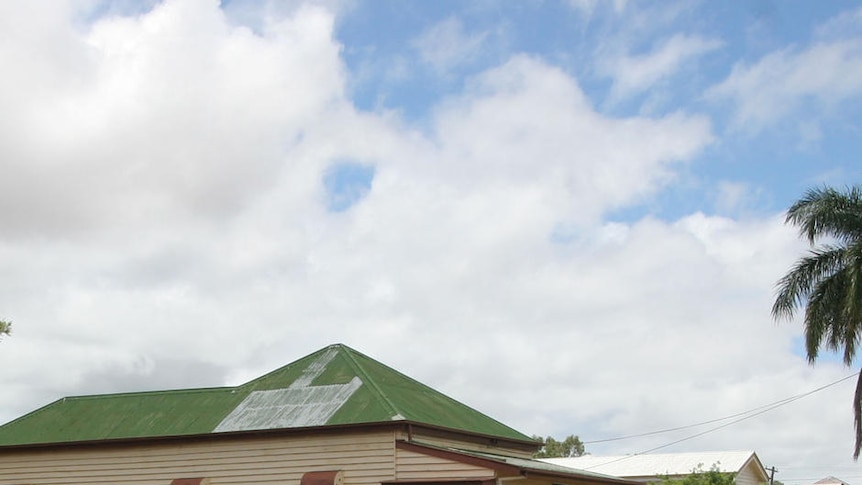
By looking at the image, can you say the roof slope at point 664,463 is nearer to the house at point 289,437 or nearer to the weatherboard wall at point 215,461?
the house at point 289,437

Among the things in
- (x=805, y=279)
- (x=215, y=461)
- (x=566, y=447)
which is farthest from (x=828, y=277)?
(x=566, y=447)

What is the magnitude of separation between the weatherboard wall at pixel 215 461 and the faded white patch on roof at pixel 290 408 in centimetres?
44

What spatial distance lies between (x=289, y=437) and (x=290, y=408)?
4.10 feet

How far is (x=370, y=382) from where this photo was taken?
90.8 feet

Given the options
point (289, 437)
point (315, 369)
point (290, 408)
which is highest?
point (315, 369)

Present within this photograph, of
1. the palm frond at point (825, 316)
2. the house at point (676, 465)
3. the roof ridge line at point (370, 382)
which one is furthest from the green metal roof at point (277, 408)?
the house at point (676, 465)

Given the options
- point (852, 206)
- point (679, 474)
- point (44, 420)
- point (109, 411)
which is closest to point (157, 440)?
point (109, 411)

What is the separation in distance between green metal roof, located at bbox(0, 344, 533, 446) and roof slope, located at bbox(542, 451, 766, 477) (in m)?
24.9

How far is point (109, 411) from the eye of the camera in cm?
3147

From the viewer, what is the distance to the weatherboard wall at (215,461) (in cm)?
2546

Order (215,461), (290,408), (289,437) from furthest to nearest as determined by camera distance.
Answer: (290,408) < (215,461) < (289,437)

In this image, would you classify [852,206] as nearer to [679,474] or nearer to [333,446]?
[333,446]

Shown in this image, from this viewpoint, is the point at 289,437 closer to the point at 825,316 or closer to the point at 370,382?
the point at 370,382

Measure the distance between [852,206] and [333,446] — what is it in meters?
18.5
